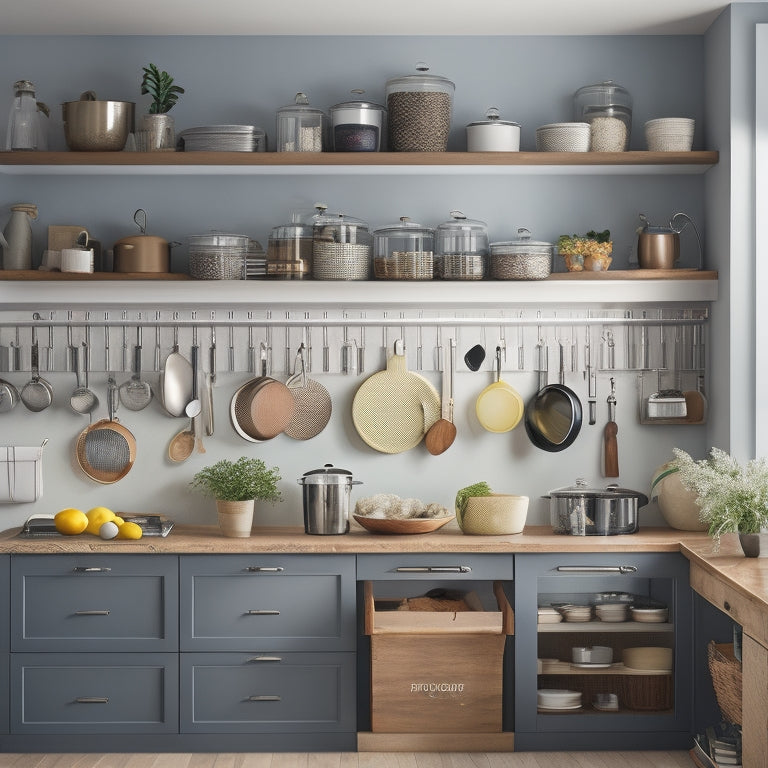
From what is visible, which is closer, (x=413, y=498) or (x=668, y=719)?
(x=668, y=719)

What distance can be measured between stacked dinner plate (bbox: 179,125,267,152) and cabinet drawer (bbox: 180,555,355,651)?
1.57 m

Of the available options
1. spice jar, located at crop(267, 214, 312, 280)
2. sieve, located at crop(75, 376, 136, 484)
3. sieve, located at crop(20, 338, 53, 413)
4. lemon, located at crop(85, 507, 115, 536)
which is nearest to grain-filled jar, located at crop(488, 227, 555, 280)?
spice jar, located at crop(267, 214, 312, 280)

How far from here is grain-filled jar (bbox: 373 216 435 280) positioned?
12.7 ft

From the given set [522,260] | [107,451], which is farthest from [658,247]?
[107,451]

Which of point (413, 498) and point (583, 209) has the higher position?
point (583, 209)

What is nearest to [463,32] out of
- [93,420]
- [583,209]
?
[583,209]

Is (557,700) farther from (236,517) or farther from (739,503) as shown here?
(236,517)

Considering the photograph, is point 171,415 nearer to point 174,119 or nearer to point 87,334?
point 87,334

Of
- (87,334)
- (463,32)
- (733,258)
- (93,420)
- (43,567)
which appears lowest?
(43,567)

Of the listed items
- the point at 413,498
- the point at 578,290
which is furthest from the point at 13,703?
the point at 578,290

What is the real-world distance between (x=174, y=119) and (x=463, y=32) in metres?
1.24

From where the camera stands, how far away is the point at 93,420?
412 centimetres

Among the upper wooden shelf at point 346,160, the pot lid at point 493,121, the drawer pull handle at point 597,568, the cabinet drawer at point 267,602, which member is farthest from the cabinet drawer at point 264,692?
the pot lid at point 493,121

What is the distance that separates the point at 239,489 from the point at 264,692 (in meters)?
0.76
